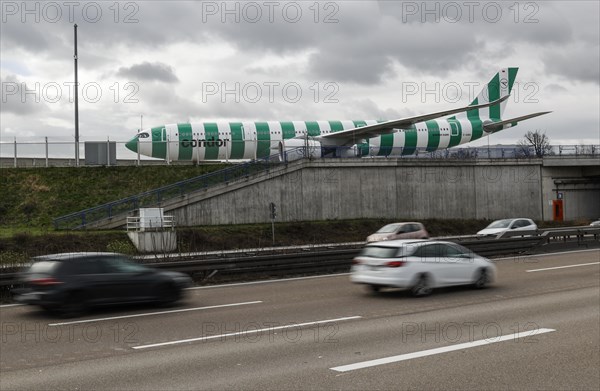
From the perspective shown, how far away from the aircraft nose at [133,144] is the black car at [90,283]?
28.1m

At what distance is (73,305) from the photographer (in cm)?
1373

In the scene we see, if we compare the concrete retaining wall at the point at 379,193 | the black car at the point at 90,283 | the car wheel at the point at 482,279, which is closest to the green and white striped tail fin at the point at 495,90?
the concrete retaining wall at the point at 379,193

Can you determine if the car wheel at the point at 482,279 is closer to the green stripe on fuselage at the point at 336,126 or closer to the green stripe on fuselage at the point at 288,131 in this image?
the green stripe on fuselage at the point at 288,131

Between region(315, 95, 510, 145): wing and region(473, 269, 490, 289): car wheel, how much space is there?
2476 centimetres

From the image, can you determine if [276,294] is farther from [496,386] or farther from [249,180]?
[249,180]

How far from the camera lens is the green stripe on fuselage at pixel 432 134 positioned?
166ft

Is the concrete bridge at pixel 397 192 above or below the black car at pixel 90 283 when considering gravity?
above

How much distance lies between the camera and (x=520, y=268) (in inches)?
902

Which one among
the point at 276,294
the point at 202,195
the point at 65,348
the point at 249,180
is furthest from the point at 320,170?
the point at 65,348

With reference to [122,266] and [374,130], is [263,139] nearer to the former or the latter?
[374,130]

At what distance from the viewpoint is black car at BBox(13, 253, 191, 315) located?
44.8 ft

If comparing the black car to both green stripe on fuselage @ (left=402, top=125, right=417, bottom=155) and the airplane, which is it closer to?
the airplane

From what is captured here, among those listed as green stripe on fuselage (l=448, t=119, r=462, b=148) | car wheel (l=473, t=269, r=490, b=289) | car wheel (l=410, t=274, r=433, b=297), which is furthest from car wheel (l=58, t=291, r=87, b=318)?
green stripe on fuselage (l=448, t=119, r=462, b=148)

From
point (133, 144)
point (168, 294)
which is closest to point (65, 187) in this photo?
point (133, 144)
